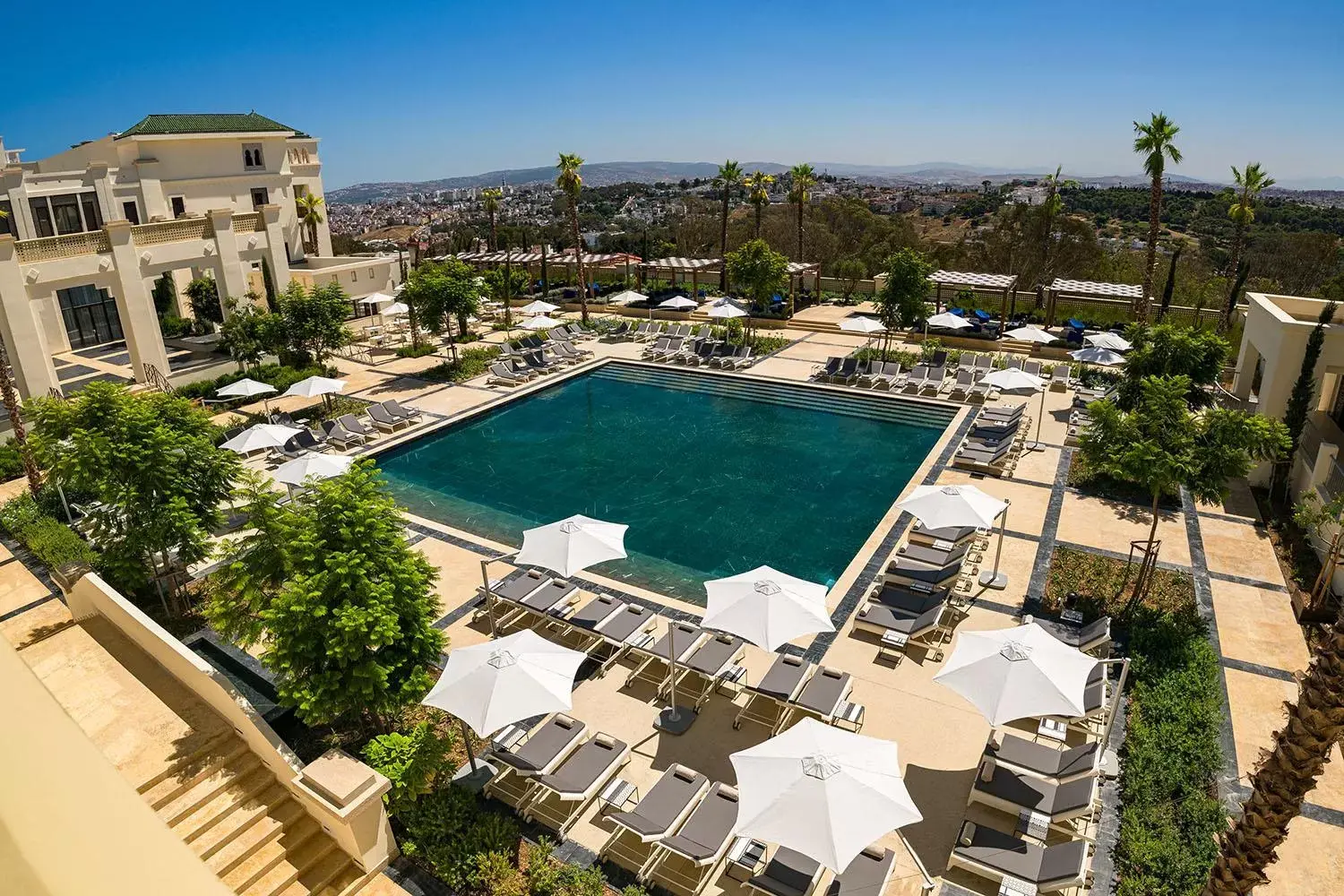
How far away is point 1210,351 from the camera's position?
58.3 feet

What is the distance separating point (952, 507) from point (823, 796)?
21.5 feet

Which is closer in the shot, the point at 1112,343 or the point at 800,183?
the point at 1112,343

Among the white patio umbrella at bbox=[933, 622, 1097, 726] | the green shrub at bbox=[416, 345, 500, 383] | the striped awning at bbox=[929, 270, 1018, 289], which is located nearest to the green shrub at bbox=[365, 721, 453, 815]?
the white patio umbrella at bbox=[933, 622, 1097, 726]

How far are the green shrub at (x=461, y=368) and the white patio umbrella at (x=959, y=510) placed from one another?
17000 millimetres

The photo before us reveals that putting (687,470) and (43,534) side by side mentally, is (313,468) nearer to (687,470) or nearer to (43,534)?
(43,534)

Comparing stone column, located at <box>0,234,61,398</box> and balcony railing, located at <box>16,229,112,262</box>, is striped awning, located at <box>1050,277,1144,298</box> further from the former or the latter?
stone column, located at <box>0,234,61,398</box>

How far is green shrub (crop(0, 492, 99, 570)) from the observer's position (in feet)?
39.2

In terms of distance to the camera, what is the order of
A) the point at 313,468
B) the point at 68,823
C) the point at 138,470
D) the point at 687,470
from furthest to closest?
the point at 687,470 < the point at 313,468 < the point at 138,470 < the point at 68,823

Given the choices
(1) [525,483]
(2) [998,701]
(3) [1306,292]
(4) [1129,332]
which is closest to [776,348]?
(4) [1129,332]

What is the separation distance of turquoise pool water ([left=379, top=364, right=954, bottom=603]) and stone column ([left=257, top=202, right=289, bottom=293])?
10732mm

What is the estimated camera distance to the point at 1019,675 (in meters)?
8.28

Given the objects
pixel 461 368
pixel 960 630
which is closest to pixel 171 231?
pixel 461 368

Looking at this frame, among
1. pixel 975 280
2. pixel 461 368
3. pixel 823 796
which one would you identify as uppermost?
pixel 975 280

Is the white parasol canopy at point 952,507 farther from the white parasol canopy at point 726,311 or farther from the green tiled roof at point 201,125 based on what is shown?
the green tiled roof at point 201,125
